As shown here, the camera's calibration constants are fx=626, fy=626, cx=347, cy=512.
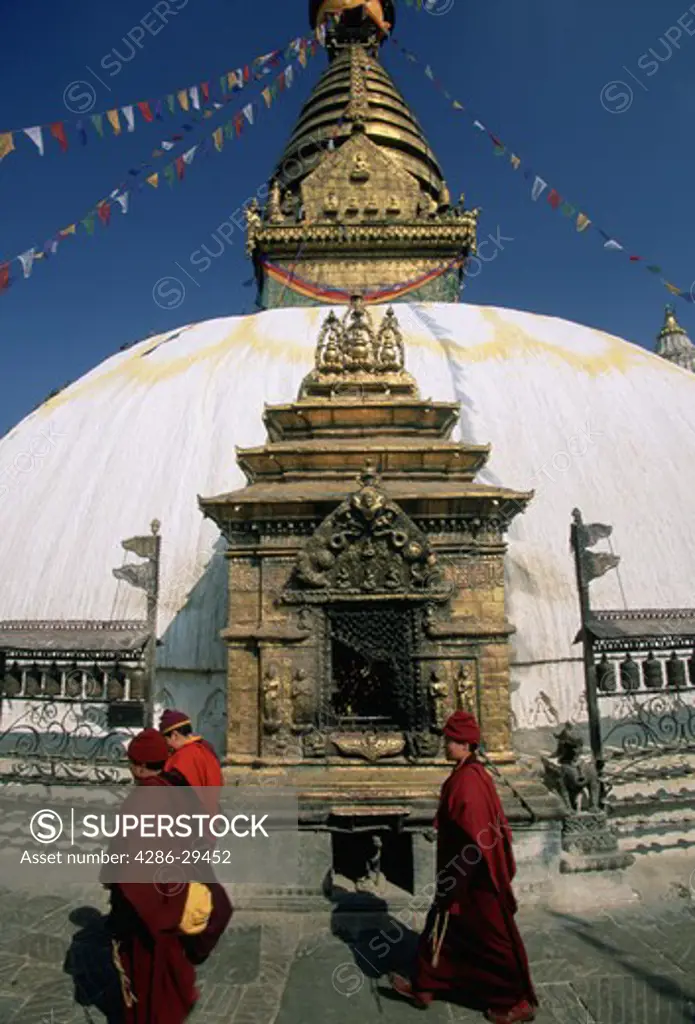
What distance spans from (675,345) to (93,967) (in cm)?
3307

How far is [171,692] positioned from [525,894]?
430cm

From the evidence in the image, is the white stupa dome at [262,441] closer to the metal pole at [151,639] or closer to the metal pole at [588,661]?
the metal pole at [151,639]

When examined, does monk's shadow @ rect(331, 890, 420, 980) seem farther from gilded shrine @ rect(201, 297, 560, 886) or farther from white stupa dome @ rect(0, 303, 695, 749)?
Result: white stupa dome @ rect(0, 303, 695, 749)

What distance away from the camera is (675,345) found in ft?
98.2

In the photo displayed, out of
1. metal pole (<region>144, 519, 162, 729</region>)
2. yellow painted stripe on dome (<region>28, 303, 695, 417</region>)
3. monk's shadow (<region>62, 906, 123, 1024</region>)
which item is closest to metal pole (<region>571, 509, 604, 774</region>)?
metal pole (<region>144, 519, 162, 729</region>)

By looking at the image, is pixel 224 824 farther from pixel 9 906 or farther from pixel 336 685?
pixel 9 906

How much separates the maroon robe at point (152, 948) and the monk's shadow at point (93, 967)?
25 cm

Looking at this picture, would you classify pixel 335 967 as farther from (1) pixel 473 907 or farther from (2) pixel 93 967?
(2) pixel 93 967

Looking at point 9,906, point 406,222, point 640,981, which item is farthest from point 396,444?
point 406,222

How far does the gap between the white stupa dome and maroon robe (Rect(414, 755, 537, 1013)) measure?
13.4ft

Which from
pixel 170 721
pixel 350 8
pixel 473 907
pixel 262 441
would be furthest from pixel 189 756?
pixel 350 8

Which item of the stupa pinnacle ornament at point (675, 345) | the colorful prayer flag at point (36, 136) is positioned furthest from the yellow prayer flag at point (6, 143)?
the stupa pinnacle ornament at point (675, 345)

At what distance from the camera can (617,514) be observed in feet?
26.9

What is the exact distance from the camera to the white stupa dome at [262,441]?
7531 mm
